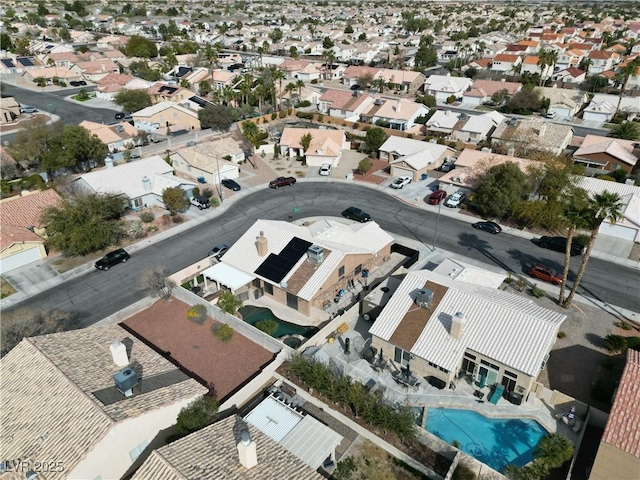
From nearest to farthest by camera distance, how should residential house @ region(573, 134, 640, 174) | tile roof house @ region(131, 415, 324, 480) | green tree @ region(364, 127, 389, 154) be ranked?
tile roof house @ region(131, 415, 324, 480)
residential house @ region(573, 134, 640, 174)
green tree @ region(364, 127, 389, 154)

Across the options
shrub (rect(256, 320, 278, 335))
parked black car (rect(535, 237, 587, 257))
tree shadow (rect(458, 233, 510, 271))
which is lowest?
tree shadow (rect(458, 233, 510, 271))

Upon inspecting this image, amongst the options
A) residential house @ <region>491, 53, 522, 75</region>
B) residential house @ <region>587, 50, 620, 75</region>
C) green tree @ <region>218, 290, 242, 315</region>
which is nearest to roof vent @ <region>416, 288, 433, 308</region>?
green tree @ <region>218, 290, 242, 315</region>

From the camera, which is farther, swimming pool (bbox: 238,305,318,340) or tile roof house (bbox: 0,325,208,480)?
swimming pool (bbox: 238,305,318,340)

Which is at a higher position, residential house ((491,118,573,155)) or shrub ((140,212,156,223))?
residential house ((491,118,573,155))

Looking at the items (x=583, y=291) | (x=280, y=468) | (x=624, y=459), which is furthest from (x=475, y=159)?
(x=280, y=468)

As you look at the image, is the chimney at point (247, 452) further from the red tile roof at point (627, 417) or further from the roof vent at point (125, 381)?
the red tile roof at point (627, 417)

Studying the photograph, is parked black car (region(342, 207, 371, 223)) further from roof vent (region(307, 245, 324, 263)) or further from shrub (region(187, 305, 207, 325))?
shrub (region(187, 305, 207, 325))

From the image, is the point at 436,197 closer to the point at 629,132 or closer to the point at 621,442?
the point at 621,442

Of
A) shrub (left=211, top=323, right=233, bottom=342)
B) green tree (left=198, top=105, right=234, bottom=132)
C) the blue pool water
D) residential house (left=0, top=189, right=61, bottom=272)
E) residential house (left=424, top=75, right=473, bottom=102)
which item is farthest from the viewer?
residential house (left=424, top=75, right=473, bottom=102)
